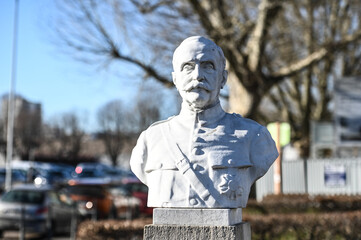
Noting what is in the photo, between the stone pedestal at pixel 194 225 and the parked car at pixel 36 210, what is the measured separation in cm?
892

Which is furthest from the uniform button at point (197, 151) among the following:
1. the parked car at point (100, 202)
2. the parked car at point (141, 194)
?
the parked car at point (141, 194)

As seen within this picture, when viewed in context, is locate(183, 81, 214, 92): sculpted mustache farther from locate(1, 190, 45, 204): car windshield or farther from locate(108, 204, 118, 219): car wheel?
locate(108, 204, 118, 219): car wheel

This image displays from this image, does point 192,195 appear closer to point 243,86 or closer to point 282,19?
Result: point 243,86

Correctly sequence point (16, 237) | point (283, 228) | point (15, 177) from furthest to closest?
point (15, 177), point (16, 237), point (283, 228)

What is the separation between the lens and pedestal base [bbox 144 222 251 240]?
506cm

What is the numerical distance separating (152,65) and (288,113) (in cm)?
1329

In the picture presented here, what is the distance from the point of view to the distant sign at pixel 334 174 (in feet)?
69.4

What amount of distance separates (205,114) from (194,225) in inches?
43.8

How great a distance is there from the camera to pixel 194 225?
16.9 feet

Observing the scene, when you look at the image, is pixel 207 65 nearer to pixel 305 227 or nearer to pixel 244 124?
pixel 244 124

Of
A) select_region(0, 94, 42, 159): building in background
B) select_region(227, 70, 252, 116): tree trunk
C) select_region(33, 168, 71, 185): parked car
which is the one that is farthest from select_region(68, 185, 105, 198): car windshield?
select_region(0, 94, 42, 159): building in background

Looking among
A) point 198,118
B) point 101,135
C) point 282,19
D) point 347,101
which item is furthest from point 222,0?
point 101,135

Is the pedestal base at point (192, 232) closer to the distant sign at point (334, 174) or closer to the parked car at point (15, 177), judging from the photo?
the distant sign at point (334, 174)

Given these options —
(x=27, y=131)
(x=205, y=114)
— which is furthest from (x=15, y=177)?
(x=27, y=131)
